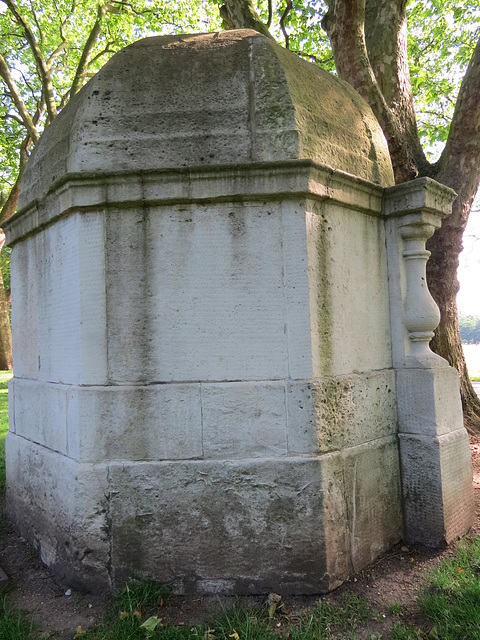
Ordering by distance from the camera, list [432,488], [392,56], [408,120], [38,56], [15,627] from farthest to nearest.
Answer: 1. [38,56]
2. [392,56]
3. [408,120]
4. [432,488]
5. [15,627]

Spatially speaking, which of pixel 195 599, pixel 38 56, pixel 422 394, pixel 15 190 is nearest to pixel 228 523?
pixel 195 599

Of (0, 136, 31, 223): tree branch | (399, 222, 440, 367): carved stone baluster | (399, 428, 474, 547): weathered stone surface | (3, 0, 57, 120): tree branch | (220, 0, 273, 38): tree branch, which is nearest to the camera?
(399, 428, 474, 547): weathered stone surface

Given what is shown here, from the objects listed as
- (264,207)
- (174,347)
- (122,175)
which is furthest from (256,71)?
(174,347)

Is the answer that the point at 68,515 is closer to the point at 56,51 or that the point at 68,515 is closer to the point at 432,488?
the point at 432,488

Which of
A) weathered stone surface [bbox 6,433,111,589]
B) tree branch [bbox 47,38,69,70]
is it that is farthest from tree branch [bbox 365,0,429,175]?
tree branch [bbox 47,38,69,70]

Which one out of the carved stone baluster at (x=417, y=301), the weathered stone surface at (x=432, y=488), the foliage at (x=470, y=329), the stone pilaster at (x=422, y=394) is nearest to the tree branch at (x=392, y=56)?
the stone pilaster at (x=422, y=394)

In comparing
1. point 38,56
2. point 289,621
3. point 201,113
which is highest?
point 38,56

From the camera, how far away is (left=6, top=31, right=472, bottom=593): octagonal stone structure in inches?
108

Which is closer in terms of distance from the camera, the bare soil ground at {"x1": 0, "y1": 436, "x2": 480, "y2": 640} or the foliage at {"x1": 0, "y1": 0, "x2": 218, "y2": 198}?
the bare soil ground at {"x1": 0, "y1": 436, "x2": 480, "y2": 640}

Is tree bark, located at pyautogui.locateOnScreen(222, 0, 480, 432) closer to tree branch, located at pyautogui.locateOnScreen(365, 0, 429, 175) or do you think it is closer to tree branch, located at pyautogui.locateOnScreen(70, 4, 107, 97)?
tree branch, located at pyautogui.locateOnScreen(365, 0, 429, 175)

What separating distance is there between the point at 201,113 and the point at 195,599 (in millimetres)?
2850

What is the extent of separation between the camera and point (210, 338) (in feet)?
9.33

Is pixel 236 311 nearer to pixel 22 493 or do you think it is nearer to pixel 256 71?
pixel 256 71

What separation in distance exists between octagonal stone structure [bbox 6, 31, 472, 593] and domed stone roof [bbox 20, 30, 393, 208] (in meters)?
0.01
